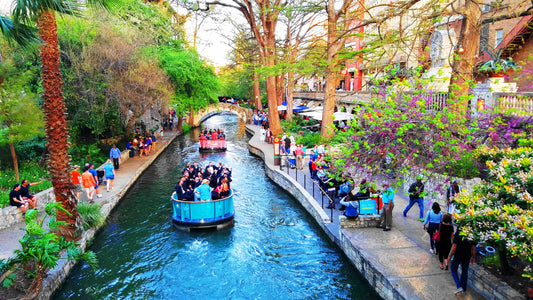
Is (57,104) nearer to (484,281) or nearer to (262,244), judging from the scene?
(262,244)

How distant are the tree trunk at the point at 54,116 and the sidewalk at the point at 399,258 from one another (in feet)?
24.9

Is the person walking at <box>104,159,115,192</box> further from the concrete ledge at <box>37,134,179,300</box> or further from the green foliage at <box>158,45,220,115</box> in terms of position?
the green foliage at <box>158,45,220,115</box>

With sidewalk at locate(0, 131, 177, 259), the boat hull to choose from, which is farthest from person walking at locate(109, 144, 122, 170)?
the boat hull

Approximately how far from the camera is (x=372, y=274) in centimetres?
873

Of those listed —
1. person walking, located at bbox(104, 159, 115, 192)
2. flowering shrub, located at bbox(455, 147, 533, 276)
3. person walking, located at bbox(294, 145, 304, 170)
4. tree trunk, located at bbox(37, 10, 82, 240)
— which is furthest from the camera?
person walking, located at bbox(294, 145, 304, 170)

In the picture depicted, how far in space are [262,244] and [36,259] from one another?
20.7 ft

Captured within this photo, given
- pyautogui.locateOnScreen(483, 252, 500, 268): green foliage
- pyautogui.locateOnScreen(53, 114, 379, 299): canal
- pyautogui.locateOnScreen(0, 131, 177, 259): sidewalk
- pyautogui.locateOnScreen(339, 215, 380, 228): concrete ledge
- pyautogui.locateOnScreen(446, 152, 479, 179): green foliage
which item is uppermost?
pyautogui.locateOnScreen(446, 152, 479, 179): green foliage

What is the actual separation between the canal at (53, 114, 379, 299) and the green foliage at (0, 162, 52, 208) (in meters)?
3.06

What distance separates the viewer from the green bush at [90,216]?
39.2 ft

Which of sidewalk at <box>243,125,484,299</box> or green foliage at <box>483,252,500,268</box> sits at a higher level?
green foliage at <box>483,252,500,268</box>

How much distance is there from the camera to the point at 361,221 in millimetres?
10828

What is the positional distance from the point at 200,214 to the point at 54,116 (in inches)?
207

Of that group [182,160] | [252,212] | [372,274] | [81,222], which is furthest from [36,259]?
[182,160]

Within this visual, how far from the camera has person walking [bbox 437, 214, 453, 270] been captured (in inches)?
309
